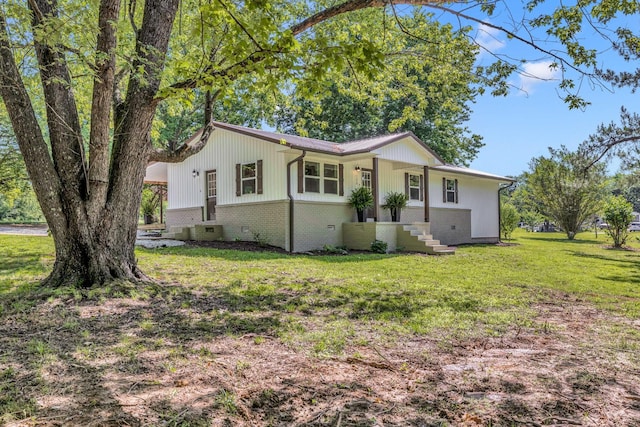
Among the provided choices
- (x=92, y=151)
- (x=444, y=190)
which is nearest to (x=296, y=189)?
(x=92, y=151)

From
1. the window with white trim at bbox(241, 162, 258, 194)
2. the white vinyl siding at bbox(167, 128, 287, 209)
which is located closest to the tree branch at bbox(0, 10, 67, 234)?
the white vinyl siding at bbox(167, 128, 287, 209)

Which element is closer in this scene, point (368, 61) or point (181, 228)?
point (368, 61)

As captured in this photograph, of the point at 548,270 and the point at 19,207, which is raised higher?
the point at 19,207

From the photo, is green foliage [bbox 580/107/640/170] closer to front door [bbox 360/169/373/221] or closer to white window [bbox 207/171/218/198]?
front door [bbox 360/169/373/221]

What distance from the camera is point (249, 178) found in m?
13.8

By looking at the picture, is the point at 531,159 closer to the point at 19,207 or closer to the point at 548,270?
the point at 548,270

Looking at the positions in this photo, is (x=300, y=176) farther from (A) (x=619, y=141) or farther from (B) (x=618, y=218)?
(B) (x=618, y=218)

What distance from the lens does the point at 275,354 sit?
3.18m

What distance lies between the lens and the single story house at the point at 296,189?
1285 centimetres

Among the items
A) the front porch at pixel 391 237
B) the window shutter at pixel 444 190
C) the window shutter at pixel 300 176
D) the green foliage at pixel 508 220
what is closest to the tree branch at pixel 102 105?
the window shutter at pixel 300 176

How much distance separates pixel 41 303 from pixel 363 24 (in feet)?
25.6

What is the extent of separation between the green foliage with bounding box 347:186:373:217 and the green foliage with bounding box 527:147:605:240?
14668mm

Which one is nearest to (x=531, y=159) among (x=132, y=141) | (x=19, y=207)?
(x=132, y=141)

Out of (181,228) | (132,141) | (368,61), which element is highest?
(368,61)
